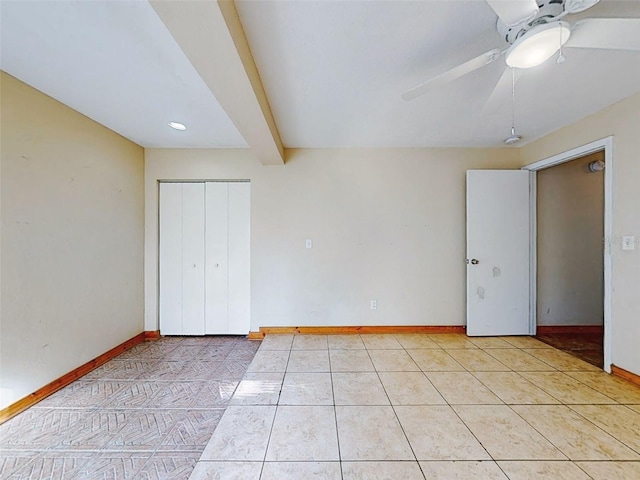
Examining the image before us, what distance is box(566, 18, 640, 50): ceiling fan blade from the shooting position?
121 centimetres

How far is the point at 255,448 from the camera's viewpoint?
1614 mm

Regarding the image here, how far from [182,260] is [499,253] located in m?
3.94

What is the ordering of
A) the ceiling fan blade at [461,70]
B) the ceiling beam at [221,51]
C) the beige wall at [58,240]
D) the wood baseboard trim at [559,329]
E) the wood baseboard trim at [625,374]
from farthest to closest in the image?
the wood baseboard trim at [559,329]
the wood baseboard trim at [625,374]
the beige wall at [58,240]
the ceiling fan blade at [461,70]
the ceiling beam at [221,51]

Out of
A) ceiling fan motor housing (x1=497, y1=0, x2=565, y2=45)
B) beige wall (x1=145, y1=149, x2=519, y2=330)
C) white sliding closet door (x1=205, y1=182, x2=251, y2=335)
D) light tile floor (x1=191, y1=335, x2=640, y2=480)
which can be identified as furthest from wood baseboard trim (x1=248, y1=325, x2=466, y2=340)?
ceiling fan motor housing (x1=497, y1=0, x2=565, y2=45)

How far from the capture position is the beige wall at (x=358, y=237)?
11.6ft

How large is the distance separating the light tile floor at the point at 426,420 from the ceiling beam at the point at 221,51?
2.14 m

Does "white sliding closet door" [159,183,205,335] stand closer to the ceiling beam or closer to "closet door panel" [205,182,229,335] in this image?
"closet door panel" [205,182,229,335]

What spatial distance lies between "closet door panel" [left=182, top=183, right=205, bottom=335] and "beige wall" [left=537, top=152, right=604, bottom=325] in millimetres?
4235

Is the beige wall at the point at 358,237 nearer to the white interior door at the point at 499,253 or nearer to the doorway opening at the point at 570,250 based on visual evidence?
the white interior door at the point at 499,253

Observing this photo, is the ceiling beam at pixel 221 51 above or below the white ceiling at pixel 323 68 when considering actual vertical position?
below

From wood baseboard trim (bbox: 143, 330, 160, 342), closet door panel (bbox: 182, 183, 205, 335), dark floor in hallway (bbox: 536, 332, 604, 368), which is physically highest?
closet door panel (bbox: 182, 183, 205, 335)

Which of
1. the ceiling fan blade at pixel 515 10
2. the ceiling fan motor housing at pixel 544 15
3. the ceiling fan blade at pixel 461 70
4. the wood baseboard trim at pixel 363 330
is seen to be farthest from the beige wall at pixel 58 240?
the ceiling fan motor housing at pixel 544 15

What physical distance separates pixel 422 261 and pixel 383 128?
168 centimetres

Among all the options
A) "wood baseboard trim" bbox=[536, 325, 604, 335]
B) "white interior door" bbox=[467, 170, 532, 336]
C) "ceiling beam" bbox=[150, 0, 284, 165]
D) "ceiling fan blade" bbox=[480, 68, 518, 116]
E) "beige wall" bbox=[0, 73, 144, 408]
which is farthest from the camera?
→ "wood baseboard trim" bbox=[536, 325, 604, 335]
